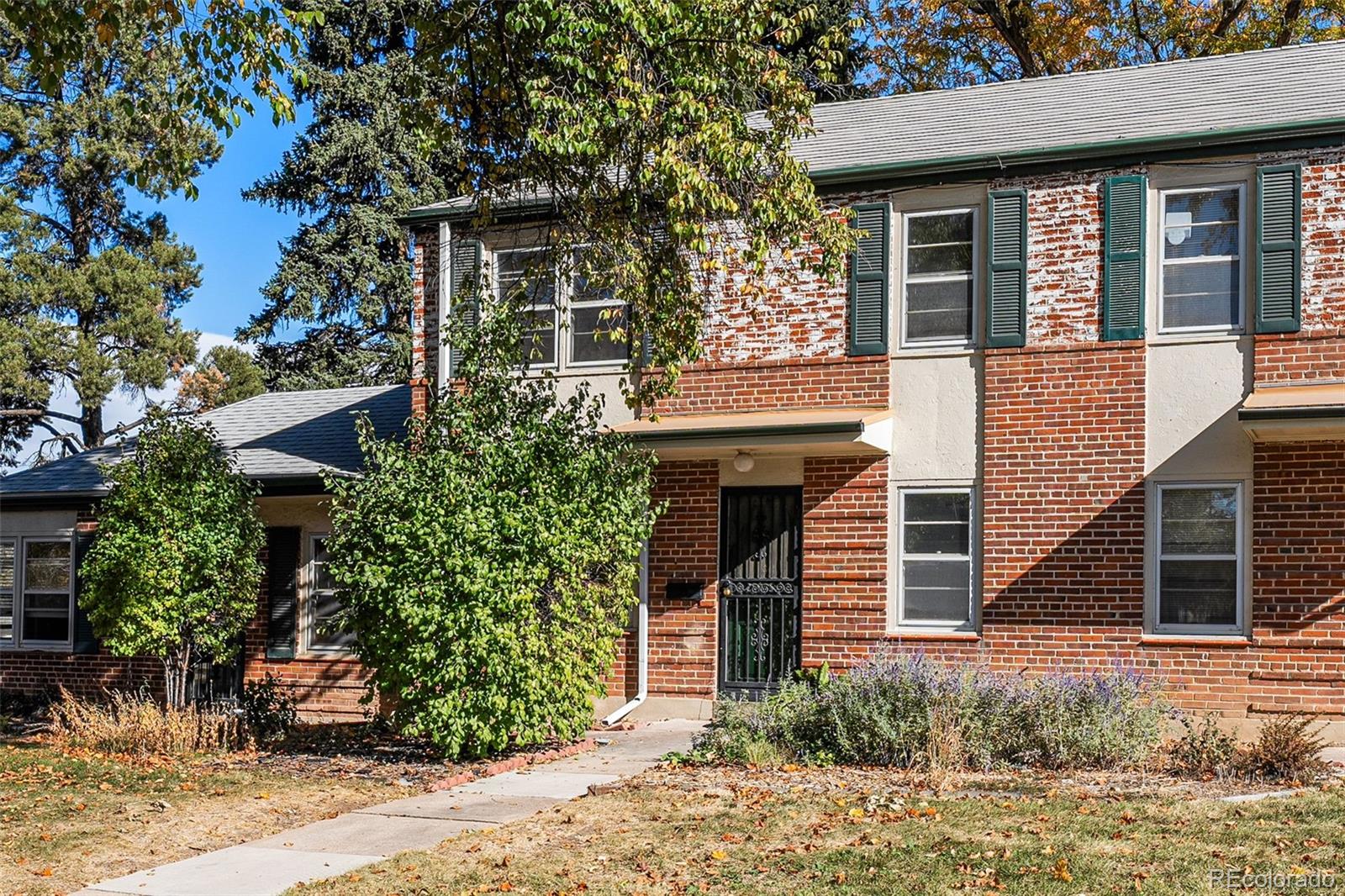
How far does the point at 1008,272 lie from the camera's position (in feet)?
46.7

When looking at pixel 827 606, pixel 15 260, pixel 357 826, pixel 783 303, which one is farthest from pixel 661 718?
pixel 15 260

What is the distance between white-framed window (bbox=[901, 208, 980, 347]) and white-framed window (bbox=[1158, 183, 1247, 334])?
1.80 metres

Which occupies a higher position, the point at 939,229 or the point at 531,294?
the point at 939,229

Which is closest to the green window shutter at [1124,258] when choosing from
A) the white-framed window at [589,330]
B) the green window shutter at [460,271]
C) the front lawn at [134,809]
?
the white-framed window at [589,330]

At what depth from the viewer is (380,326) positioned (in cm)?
3209

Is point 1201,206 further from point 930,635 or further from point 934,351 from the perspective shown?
point 930,635

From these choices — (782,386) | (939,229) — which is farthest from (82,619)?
(939,229)

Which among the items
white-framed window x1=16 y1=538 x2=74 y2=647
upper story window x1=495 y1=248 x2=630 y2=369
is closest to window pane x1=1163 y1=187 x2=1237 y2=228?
upper story window x1=495 y1=248 x2=630 y2=369

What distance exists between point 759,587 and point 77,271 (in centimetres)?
2352

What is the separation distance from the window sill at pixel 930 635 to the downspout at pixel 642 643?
2.55 m

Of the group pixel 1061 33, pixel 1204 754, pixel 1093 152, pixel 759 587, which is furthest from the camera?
pixel 1061 33

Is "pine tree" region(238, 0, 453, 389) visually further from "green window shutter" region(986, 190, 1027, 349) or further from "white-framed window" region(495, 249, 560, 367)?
"green window shutter" region(986, 190, 1027, 349)

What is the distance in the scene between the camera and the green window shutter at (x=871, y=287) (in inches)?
578

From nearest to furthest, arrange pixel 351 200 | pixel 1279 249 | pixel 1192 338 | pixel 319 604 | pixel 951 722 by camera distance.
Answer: pixel 951 722
pixel 1279 249
pixel 1192 338
pixel 319 604
pixel 351 200
